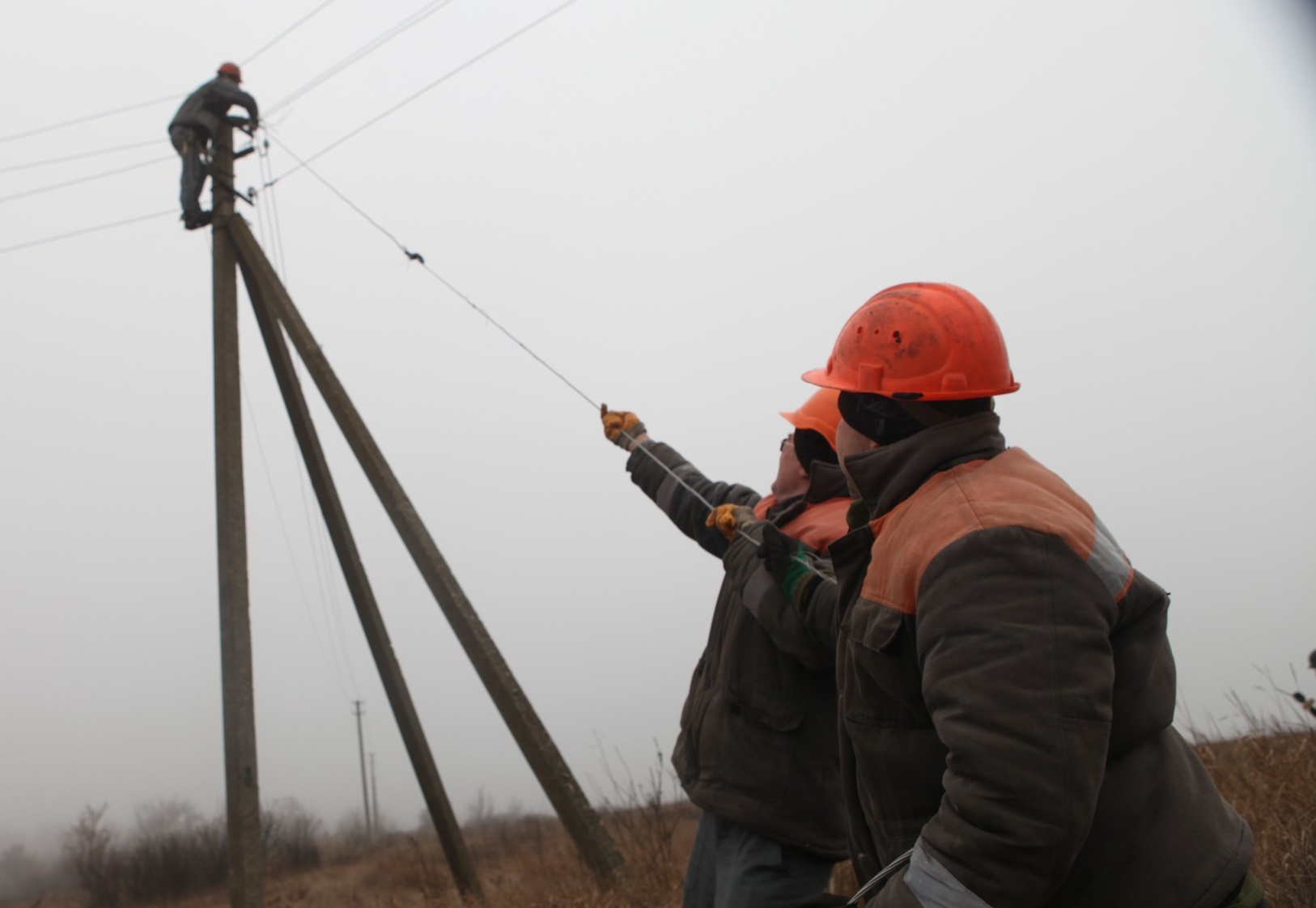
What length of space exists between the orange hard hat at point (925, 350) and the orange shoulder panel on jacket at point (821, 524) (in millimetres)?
853

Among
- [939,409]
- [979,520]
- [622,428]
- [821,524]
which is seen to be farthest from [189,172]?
[979,520]

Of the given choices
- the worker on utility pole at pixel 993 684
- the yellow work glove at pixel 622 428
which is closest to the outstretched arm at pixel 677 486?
the yellow work glove at pixel 622 428

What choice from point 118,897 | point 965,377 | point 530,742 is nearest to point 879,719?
Answer: point 965,377

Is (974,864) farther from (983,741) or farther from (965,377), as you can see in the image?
(965,377)

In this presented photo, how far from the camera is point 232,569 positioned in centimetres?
531

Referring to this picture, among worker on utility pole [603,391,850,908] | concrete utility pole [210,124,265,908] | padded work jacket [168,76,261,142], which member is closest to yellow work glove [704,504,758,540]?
worker on utility pole [603,391,850,908]

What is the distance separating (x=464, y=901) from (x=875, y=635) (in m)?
3.87

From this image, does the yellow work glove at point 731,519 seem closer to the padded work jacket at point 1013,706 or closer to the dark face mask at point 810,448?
the dark face mask at point 810,448

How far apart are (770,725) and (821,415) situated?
2.82ft

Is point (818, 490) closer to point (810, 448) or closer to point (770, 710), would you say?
point (810, 448)

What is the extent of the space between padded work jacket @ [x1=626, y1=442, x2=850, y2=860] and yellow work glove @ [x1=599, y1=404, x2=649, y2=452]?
100cm

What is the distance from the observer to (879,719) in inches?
60.0

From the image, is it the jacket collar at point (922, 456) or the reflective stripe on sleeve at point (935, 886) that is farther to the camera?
the jacket collar at point (922, 456)

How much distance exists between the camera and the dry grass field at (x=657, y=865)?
10.0ft
